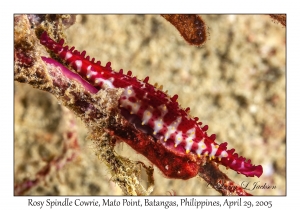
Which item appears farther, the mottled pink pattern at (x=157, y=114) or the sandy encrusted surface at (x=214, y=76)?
the sandy encrusted surface at (x=214, y=76)

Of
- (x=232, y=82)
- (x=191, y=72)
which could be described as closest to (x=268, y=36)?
(x=232, y=82)

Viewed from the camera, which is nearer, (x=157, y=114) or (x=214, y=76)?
(x=157, y=114)

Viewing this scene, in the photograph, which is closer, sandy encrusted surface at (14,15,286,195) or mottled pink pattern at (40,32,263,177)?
mottled pink pattern at (40,32,263,177)

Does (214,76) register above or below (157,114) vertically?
above

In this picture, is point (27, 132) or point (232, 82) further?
point (232, 82)

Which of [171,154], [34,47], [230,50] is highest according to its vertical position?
→ [230,50]
